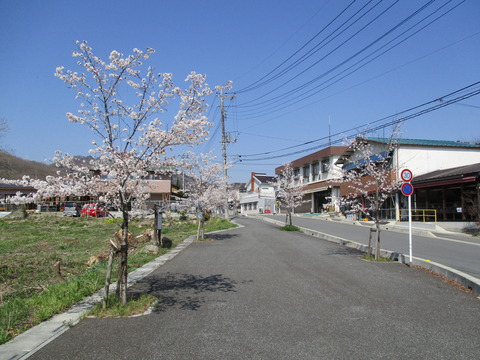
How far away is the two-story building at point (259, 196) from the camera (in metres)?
75.3

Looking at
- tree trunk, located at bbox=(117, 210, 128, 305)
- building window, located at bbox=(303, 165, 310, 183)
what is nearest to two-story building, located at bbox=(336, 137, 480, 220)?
building window, located at bbox=(303, 165, 310, 183)

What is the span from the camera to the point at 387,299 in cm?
721

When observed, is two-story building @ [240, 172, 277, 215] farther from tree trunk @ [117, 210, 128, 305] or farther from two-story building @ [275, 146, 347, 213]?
tree trunk @ [117, 210, 128, 305]

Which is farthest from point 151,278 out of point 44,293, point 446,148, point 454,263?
point 446,148

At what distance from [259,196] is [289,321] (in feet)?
237

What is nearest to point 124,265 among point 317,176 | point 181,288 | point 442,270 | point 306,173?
point 181,288

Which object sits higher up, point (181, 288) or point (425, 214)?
point (425, 214)

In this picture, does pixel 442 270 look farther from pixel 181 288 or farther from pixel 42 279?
pixel 42 279

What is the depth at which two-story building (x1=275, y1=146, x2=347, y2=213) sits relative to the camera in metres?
48.1

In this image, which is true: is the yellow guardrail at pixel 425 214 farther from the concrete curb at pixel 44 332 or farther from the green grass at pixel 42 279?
the concrete curb at pixel 44 332

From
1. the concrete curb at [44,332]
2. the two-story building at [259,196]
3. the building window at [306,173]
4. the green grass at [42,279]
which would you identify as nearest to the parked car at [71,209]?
the green grass at [42,279]

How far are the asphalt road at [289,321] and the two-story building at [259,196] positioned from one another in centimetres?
6220

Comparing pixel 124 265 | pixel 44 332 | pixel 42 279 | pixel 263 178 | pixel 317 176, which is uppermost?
pixel 263 178

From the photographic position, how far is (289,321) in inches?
229
